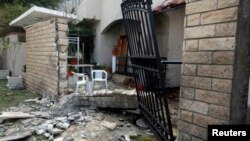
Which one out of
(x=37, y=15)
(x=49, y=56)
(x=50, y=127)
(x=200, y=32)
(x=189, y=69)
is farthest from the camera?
(x=37, y=15)

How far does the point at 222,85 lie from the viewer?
162 cm

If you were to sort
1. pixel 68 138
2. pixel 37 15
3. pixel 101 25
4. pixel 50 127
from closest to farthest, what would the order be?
1. pixel 68 138
2. pixel 50 127
3. pixel 37 15
4. pixel 101 25

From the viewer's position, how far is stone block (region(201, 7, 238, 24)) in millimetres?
1543

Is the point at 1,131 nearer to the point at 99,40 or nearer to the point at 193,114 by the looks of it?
the point at 193,114

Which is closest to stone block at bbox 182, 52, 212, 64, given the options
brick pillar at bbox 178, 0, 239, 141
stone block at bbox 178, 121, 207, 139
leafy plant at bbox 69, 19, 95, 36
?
brick pillar at bbox 178, 0, 239, 141

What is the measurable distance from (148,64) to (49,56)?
4.84m

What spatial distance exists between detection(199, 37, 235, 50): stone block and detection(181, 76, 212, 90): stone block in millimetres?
233

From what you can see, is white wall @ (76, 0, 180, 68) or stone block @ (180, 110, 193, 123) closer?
stone block @ (180, 110, 193, 123)

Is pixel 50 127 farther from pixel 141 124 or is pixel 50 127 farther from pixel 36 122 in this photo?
pixel 141 124

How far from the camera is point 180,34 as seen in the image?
8367 millimetres

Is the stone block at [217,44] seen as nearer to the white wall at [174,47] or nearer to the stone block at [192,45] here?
the stone block at [192,45]

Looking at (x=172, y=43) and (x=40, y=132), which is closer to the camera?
(x=40, y=132)

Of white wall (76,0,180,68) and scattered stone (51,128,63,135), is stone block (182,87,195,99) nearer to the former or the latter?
scattered stone (51,128,63,135)

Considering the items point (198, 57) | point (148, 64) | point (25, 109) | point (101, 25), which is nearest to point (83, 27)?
point (101, 25)
